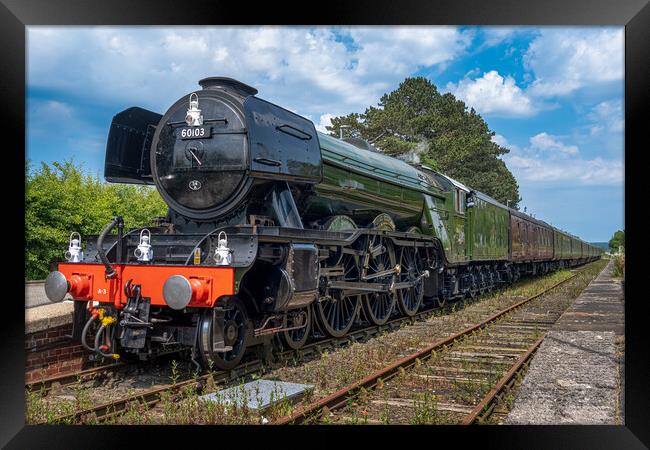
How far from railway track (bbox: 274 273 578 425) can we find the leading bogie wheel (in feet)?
3.50

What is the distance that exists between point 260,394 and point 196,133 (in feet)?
9.24

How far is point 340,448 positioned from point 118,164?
431cm

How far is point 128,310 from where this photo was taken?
5.09 metres

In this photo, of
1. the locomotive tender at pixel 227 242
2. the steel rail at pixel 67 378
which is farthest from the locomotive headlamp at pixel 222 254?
the steel rail at pixel 67 378

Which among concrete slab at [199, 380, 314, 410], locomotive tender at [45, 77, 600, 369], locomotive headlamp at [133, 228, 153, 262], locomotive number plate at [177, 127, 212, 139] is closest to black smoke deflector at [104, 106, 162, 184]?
locomotive tender at [45, 77, 600, 369]

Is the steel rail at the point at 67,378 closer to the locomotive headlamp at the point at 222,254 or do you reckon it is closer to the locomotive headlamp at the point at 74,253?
the locomotive headlamp at the point at 74,253

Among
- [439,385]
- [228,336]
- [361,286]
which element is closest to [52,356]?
[228,336]

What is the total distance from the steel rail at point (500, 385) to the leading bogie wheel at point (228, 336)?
2.19 m

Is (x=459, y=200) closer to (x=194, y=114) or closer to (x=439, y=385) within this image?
(x=439, y=385)

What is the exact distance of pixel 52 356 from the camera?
5777 millimetres

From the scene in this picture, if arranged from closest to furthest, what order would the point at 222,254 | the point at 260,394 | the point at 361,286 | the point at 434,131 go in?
1. the point at 260,394
2. the point at 222,254
3. the point at 361,286
4. the point at 434,131

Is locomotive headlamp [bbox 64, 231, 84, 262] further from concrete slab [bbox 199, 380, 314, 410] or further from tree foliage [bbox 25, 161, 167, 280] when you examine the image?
tree foliage [bbox 25, 161, 167, 280]
